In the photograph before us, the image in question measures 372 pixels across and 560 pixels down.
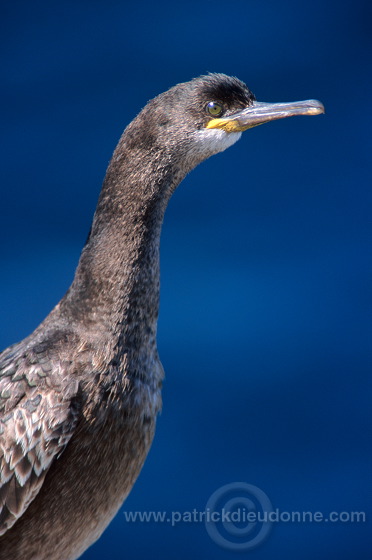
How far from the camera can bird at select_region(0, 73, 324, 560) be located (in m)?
1.63

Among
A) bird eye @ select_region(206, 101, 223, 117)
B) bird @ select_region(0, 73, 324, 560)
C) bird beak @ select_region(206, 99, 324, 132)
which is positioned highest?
bird beak @ select_region(206, 99, 324, 132)

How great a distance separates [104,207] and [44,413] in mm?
364

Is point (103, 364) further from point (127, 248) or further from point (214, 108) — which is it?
point (214, 108)

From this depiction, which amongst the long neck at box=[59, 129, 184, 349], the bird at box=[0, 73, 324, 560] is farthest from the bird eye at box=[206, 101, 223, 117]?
the long neck at box=[59, 129, 184, 349]

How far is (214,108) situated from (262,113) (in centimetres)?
9

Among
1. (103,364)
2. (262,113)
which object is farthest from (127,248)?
(262,113)

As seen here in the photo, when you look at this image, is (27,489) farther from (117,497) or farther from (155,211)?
(155,211)

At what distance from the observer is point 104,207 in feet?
5.51

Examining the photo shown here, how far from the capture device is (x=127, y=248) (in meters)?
1.65

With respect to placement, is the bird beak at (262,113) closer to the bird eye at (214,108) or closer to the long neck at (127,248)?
the bird eye at (214,108)

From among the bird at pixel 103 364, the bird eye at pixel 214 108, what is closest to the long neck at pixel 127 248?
the bird at pixel 103 364

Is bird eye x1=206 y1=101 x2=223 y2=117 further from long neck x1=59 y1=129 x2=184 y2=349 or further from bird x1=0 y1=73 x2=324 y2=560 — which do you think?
long neck x1=59 y1=129 x2=184 y2=349

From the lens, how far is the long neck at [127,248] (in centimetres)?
164

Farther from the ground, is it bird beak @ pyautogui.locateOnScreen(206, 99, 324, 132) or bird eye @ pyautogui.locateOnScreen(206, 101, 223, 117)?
bird beak @ pyautogui.locateOnScreen(206, 99, 324, 132)
